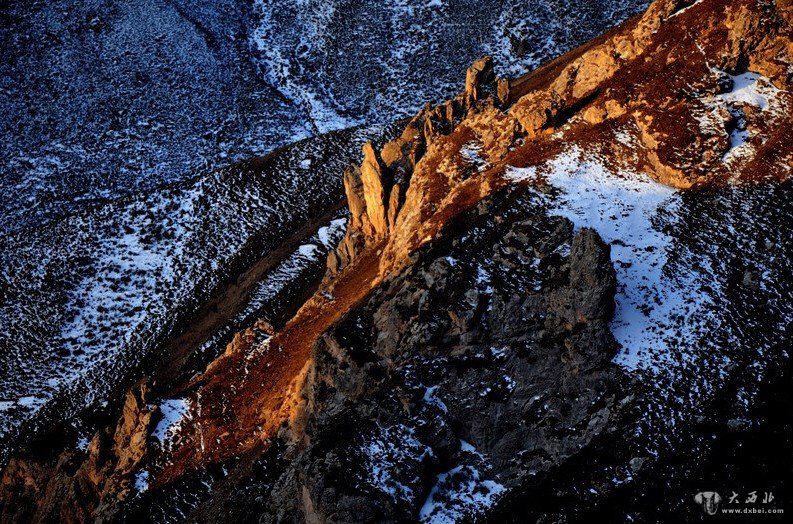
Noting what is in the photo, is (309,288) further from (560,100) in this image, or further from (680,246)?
(680,246)

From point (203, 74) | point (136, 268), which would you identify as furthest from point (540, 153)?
point (203, 74)

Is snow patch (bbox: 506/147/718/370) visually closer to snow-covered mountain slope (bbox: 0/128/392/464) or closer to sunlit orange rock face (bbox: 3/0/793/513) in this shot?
sunlit orange rock face (bbox: 3/0/793/513)
